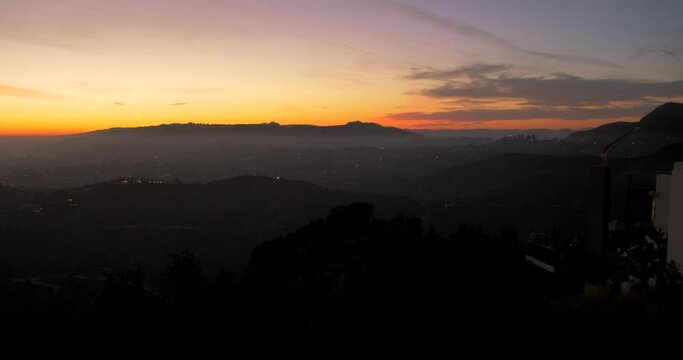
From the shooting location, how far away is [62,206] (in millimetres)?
86312

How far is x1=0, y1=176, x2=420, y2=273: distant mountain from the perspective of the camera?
6109cm

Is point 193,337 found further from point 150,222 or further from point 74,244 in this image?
point 150,222

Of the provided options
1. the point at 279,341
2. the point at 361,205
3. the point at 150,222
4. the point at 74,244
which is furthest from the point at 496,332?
the point at 150,222

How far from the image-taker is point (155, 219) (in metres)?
82.5

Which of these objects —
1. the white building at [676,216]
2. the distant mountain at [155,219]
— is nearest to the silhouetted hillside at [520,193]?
the distant mountain at [155,219]

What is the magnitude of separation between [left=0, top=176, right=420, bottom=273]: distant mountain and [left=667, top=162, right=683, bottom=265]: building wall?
46919 mm

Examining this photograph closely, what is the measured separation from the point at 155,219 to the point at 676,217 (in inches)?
3208

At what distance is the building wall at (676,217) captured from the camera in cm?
1023

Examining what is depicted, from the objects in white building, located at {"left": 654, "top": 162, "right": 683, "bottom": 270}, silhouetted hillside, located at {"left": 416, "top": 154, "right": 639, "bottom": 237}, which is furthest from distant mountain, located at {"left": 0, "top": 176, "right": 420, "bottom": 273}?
white building, located at {"left": 654, "top": 162, "right": 683, "bottom": 270}

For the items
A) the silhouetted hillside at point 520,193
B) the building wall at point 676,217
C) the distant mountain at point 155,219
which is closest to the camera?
the building wall at point 676,217

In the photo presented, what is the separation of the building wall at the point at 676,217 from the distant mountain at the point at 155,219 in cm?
4692

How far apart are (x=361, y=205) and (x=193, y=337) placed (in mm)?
17526

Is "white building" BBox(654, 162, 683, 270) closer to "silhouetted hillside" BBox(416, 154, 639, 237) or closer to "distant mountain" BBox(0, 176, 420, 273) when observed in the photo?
"silhouetted hillside" BBox(416, 154, 639, 237)

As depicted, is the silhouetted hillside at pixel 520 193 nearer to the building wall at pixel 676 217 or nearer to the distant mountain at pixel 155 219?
the distant mountain at pixel 155 219
